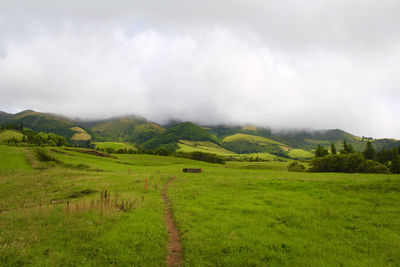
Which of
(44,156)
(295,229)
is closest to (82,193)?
(295,229)

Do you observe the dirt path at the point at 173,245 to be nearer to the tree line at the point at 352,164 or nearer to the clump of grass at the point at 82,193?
the clump of grass at the point at 82,193

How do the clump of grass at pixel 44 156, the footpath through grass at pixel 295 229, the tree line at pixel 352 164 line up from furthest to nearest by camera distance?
1. the clump of grass at pixel 44 156
2. the tree line at pixel 352 164
3. the footpath through grass at pixel 295 229

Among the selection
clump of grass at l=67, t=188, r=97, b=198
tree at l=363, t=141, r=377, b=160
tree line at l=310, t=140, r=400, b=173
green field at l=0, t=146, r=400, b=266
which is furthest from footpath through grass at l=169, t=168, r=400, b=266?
tree at l=363, t=141, r=377, b=160

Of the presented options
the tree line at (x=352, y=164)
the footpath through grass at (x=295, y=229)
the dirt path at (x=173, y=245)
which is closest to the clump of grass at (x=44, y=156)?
the footpath through grass at (x=295, y=229)

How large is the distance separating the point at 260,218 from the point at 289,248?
487 centimetres

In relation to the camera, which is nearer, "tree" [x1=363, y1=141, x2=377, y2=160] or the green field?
the green field

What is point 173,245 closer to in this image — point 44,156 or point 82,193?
point 82,193

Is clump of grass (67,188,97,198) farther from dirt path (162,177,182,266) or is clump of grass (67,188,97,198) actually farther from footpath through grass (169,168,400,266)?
dirt path (162,177,182,266)

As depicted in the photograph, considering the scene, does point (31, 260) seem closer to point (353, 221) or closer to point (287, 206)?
point (287, 206)

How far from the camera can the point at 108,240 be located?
36.9 ft

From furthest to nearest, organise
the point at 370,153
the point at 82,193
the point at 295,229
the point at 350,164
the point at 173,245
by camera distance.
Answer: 1. the point at 370,153
2. the point at 350,164
3. the point at 82,193
4. the point at 295,229
5. the point at 173,245

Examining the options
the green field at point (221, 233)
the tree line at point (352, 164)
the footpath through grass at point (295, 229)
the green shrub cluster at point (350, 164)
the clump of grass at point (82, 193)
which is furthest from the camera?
the tree line at point (352, 164)

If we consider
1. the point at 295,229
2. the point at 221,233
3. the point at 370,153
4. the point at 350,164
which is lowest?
the point at 350,164

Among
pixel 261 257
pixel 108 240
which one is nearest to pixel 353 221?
pixel 261 257
